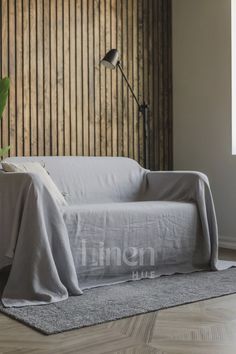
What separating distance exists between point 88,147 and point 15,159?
1.02 m

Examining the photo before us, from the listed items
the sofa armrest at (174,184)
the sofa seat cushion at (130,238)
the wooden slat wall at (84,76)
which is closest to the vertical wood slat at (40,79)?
the wooden slat wall at (84,76)

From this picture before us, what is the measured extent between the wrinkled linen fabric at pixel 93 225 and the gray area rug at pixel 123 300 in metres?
0.11

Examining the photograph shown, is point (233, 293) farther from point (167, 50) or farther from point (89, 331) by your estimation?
point (167, 50)

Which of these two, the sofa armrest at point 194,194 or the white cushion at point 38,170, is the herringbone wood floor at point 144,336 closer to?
the white cushion at point 38,170

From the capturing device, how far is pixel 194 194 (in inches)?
139

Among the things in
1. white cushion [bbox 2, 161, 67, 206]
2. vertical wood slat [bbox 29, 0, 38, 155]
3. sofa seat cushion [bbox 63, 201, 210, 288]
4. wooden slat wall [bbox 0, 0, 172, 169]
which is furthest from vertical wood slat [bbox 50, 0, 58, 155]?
sofa seat cushion [bbox 63, 201, 210, 288]

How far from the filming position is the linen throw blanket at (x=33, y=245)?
8.52ft

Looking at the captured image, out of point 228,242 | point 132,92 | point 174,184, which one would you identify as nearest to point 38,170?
point 174,184

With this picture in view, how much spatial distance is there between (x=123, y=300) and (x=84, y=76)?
2244 mm

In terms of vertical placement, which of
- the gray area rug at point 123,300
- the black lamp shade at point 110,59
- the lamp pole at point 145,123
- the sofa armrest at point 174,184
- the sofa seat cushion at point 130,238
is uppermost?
the black lamp shade at point 110,59

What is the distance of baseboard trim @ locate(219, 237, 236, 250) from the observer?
4506mm

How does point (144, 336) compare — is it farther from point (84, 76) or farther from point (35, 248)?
point (84, 76)

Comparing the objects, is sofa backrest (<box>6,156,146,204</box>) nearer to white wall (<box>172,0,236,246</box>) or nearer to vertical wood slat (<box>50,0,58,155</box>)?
vertical wood slat (<box>50,0,58,155</box>)

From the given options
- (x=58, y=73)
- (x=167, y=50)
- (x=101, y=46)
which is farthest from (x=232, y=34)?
(x=58, y=73)
